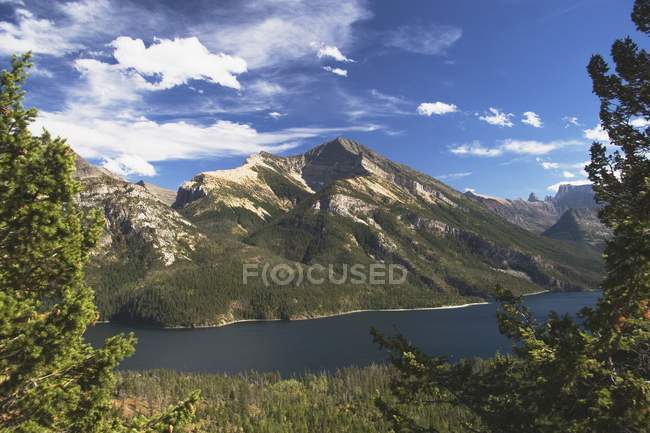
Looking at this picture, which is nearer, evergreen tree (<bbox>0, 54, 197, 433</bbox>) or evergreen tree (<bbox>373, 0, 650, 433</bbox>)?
evergreen tree (<bbox>373, 0, 650, 433</bbox>)

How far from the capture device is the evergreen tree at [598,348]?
896cm

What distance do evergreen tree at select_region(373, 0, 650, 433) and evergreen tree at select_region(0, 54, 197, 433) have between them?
10.9 m

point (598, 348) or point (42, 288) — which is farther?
point (42, 288)

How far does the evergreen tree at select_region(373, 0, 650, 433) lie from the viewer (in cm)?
896

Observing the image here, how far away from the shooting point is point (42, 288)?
13.1m

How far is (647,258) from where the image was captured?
27.3 feet

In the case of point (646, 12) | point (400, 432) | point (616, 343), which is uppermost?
point (646, 12)

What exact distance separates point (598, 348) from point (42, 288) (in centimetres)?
1588

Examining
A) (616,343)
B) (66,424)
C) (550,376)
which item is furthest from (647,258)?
(66,424)

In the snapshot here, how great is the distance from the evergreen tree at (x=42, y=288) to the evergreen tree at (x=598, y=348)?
10.9 m

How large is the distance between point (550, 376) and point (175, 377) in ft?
671

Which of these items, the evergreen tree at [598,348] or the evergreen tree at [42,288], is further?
the evergreen tree at [42,288]

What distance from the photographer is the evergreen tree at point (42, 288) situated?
12.0 meters

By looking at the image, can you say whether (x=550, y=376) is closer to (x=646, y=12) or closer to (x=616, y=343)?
(x=616, y=343)
